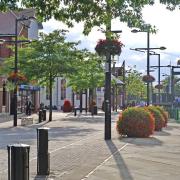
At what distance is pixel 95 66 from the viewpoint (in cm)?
5325

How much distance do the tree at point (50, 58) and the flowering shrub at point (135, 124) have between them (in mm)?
15806

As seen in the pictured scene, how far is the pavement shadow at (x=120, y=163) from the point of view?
11.2m

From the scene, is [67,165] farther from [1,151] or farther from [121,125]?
[121,125]

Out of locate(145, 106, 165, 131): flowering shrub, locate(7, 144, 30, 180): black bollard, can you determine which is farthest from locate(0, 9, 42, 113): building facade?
locate(7, 144, 30, 180): black bollard

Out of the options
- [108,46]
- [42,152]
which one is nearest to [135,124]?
[108,46]

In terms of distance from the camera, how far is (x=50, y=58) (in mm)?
36719

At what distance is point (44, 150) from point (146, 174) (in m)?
2.21

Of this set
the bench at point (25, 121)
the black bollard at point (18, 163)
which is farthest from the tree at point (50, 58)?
the black bollard at point (18, 163)

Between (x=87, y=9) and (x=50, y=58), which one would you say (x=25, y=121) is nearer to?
(x=50, y=58)

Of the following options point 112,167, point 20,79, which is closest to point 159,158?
point 112,167

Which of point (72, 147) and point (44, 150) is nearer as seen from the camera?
point (44, 150)

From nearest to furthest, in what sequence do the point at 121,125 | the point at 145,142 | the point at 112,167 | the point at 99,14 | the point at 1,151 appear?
the point at 99,14
the point at 112,167
the point at 1,151
the point at 145,142
the point at 121,125

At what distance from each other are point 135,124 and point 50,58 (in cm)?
1669

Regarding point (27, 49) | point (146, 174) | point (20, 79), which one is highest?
point (27, 49)
